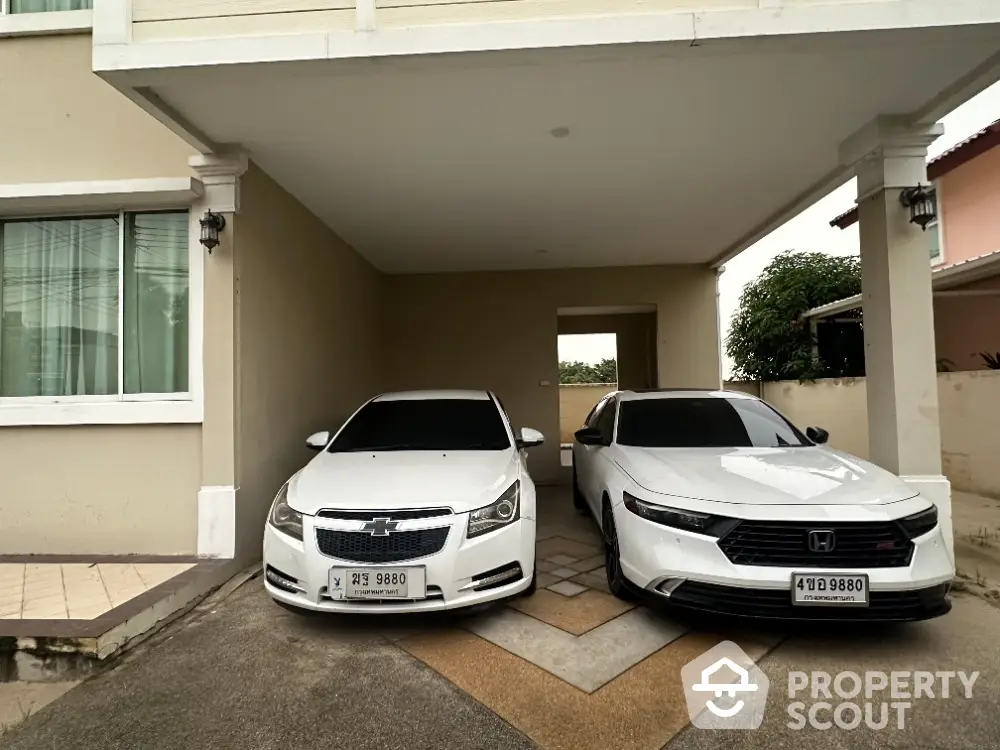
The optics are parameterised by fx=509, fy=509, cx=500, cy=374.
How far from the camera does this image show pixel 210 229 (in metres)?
3.98

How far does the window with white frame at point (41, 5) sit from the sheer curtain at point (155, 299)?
1.92 meters

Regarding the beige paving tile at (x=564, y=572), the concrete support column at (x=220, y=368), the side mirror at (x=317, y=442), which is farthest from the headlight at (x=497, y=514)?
the concrete support column at (x=220, y=368)

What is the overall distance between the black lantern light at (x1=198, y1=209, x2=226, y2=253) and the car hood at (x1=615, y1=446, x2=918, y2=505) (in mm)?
3569

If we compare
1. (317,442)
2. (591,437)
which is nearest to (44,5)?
(317,442)

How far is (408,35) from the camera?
2934 millimetres

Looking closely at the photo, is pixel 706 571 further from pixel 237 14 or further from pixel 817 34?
pixel 237 14

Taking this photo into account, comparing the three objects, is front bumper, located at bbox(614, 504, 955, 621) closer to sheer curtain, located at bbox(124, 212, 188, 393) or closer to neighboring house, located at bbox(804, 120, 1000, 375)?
sheer curtain, located at bbox(124, 212, 188, 393)

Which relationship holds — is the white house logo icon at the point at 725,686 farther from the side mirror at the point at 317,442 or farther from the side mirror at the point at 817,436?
the side mirror at the point at 317,442

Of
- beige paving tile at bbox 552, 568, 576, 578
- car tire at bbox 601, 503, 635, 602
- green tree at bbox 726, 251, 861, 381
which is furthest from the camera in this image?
green tree at bbox 726, 251, 861, 381

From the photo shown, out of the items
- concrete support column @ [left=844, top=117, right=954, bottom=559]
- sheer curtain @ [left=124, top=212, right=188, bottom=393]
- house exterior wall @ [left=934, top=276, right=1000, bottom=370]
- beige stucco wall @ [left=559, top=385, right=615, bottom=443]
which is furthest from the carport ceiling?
beige stucco wall @ [left=559, top=385, right=615, bottom=443]

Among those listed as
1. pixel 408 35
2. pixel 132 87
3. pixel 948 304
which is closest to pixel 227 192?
pixel 132 87

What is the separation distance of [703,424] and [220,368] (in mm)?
3918

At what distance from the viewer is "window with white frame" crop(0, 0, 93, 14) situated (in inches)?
175

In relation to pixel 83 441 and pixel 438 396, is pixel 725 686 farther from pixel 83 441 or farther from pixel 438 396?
pixel 83 441
